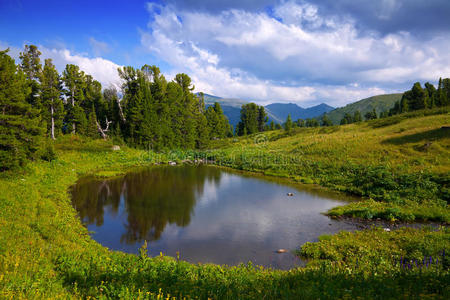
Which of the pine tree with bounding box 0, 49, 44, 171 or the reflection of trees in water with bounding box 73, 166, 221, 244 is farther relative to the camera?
the pine tree with bounding box 0, 49, 44, 171

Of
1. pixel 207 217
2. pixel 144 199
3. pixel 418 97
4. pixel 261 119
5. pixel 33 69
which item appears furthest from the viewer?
pixel 261 119

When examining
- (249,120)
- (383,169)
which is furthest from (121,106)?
(249,120)

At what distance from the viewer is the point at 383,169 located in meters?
25.5

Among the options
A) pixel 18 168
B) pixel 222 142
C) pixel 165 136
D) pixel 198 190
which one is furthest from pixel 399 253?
pixel 222 142

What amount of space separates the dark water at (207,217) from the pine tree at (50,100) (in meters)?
19.2

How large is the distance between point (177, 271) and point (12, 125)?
2223cm

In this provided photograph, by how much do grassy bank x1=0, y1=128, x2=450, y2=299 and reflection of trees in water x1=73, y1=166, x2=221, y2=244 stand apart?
3073mm

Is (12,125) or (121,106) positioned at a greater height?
(121,106)

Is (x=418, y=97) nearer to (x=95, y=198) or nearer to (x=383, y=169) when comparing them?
(x=383, y=169)

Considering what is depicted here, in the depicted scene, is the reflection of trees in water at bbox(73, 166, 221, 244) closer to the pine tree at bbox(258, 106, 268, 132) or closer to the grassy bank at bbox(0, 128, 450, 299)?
the grassy bank at bbox(0, 128, 450, 299)

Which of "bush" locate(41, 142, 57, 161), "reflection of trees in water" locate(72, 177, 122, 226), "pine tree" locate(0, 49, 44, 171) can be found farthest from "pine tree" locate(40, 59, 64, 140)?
"reflection of trees in water" locate(72, 177, 122, 226)

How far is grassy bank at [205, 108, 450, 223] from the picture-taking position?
724 inches

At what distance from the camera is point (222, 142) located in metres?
69.7

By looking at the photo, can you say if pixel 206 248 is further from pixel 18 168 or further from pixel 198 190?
pixel 18 168
